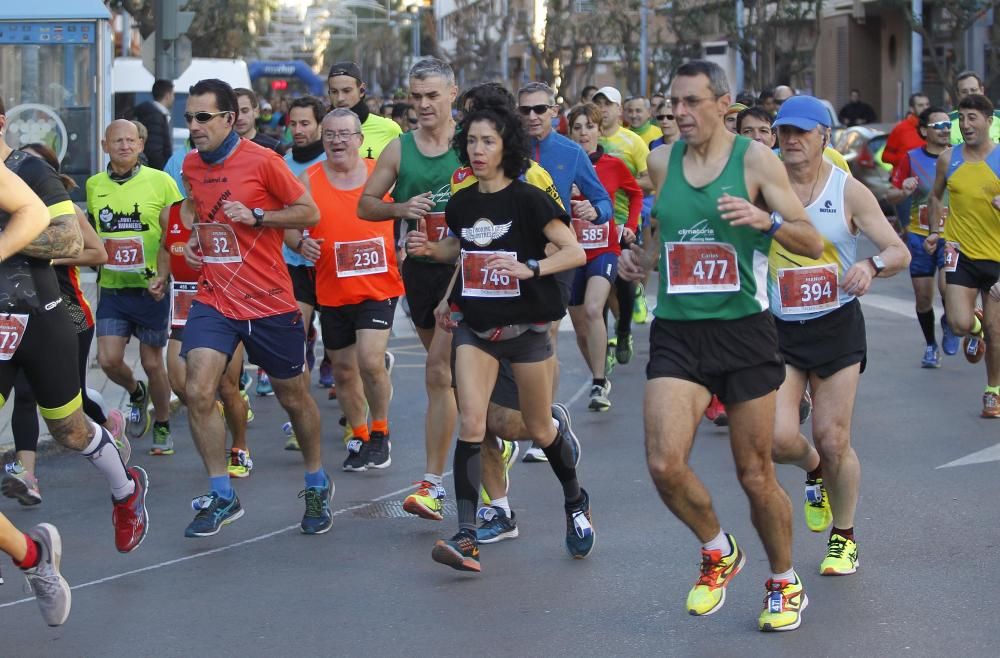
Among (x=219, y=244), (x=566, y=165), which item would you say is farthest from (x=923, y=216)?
(x=219, y=244)

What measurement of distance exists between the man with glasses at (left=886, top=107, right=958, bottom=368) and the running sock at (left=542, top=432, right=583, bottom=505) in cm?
617

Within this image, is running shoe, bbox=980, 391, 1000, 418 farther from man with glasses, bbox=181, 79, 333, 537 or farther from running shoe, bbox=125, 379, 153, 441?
running shoe, bbox=125, 379, 153, 441

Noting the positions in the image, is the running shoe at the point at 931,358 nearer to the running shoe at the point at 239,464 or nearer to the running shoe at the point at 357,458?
the running shoe at the point at 357,458

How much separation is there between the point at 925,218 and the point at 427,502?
6679mm

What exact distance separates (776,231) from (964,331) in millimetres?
5810

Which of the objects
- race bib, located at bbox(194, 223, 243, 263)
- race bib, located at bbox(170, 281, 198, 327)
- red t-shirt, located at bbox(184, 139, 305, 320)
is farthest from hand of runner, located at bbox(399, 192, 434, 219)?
race bib, located at bbox(170, 281, 198, 327)

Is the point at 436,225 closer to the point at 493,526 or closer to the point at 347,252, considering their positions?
the point at 347,252

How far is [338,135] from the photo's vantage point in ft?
30.5

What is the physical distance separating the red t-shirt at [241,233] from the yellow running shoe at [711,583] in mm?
2658

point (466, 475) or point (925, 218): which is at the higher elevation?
point (925, 218)

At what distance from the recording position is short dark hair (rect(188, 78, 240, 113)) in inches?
297

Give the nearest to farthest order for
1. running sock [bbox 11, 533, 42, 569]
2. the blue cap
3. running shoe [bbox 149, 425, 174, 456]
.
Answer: running sock [bbox 11, 533, 42, 569]
the blue cap
running shoe [bbox 149, 425, 174, 456]

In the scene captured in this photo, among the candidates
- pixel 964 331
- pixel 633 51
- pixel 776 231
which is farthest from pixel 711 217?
pixel 633 51

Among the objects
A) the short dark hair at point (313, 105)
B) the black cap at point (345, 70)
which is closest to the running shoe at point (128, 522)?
the short dark hair at point (313, 105)
